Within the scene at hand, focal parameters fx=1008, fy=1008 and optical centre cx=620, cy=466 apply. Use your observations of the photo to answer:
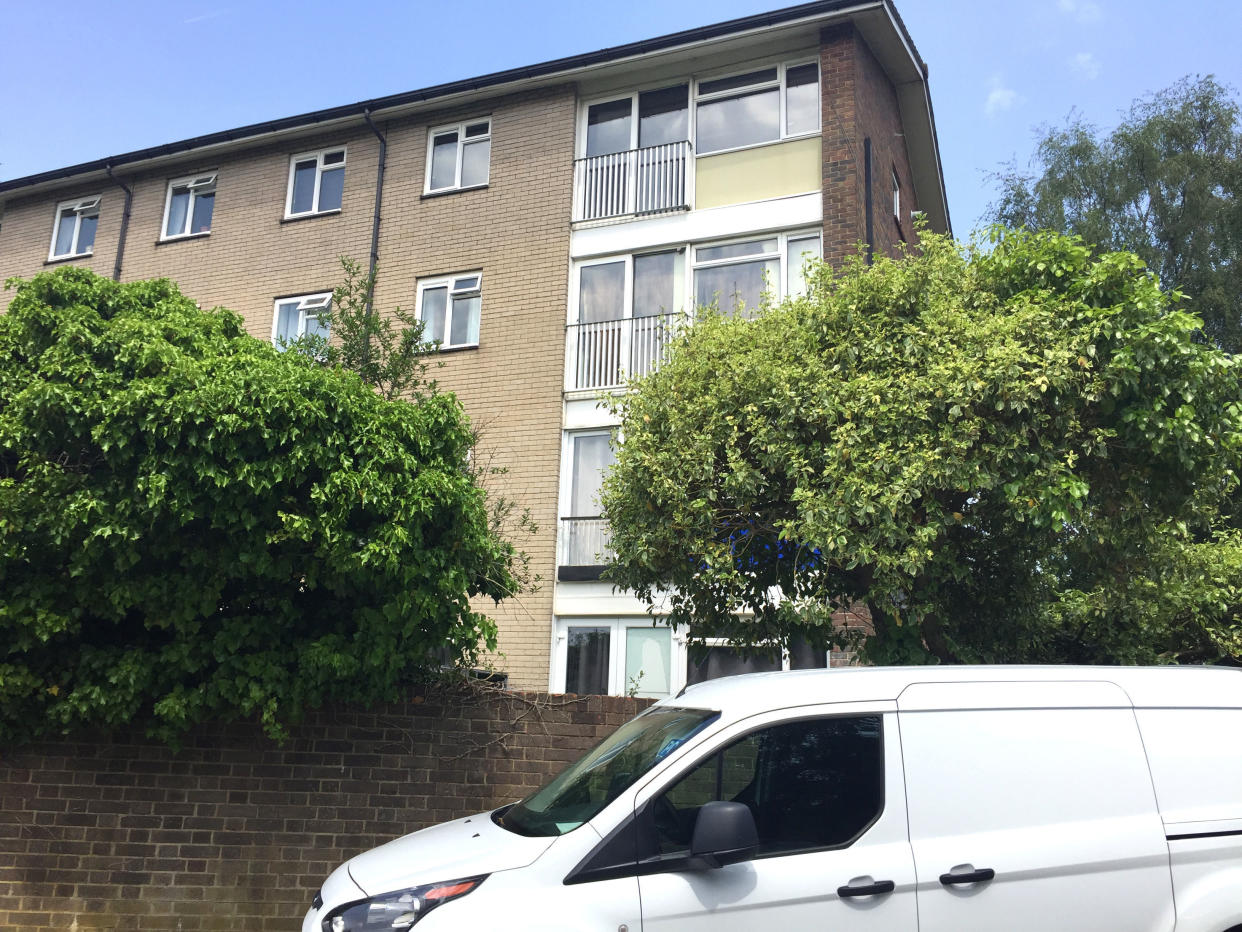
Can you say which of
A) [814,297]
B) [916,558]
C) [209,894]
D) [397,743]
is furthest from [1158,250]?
[209,894]

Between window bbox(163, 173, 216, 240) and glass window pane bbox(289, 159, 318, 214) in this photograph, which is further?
window bbox(163, 173, 216, 240)

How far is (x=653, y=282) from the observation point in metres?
15.4

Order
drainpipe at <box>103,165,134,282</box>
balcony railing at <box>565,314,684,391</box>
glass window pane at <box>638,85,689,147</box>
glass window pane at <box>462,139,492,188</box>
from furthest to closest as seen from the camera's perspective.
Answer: drainpipe at <box>103,165,134,282</box>, glass window pane at <box>462,139,492,188</box>, glass window pane at <box>638,85,689,147</box>, balcony railing at <box>565,314,684,391</box>

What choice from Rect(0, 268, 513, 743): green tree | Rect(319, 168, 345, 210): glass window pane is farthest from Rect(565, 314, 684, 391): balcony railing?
Rect(0, 268, 513, 743): green tree

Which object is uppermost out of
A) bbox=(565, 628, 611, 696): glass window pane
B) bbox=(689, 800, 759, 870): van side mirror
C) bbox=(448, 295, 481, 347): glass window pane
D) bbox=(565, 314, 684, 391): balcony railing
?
bbox=(448, 295, 481, 347): glass window pane

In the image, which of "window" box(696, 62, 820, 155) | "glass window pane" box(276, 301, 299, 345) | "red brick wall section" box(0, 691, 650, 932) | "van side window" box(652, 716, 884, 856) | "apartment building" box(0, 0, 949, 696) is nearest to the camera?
"van side window" box(652, 716, 884, 856)

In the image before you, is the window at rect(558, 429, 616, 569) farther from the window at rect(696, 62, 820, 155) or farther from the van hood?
the van hood

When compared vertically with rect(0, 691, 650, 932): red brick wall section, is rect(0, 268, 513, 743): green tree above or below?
above

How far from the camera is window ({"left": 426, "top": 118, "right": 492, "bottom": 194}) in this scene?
17.0m

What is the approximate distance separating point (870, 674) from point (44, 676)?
19.1 feet

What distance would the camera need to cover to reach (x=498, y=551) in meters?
8.29

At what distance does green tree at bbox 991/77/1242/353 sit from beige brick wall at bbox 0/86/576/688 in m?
9.68

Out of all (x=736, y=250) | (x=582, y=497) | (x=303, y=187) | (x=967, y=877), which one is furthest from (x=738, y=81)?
(x=967, y=877)

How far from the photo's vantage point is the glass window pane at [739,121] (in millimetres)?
15344
